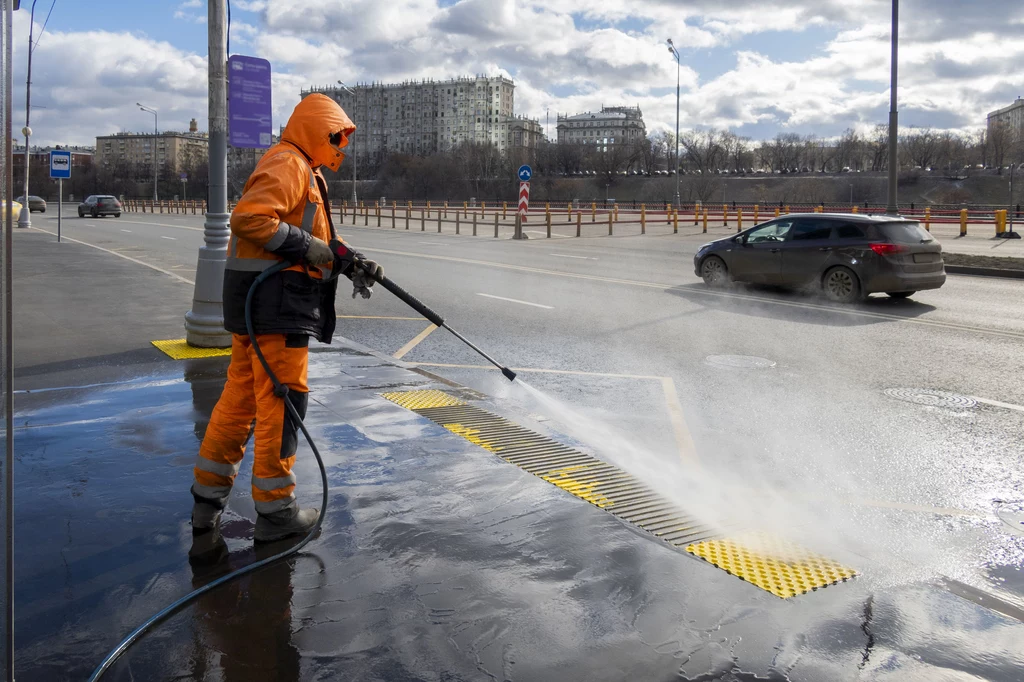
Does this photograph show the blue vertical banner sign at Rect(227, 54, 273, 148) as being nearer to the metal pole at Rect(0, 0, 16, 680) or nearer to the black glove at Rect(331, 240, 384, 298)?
the black glove at Rect(331, 240, 384, 298)

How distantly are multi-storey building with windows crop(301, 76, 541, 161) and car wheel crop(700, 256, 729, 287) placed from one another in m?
180

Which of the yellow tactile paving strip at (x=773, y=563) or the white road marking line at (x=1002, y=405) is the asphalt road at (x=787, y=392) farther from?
the yellow tactile paving strip at (x=773, y=563)

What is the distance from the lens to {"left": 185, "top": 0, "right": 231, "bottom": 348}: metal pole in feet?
27.0

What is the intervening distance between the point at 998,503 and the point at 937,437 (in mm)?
1318

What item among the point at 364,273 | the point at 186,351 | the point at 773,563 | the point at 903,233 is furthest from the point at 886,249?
the point at 364,273

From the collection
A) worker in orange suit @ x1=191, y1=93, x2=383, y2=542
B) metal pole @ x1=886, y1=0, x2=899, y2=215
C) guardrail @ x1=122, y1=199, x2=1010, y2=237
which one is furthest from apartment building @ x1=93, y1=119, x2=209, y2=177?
worker in orange suit @ x1=191, y1=93, x2=383, y2=542

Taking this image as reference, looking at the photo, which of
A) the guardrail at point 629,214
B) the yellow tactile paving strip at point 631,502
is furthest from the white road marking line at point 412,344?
the guardrail at point 629,214

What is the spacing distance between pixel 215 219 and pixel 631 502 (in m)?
5.54

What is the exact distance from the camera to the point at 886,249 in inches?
529

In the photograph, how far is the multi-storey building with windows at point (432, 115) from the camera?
7648 inches

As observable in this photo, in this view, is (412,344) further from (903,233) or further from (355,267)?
(903,233)

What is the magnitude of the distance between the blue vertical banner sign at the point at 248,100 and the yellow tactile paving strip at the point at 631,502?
5800 millimetres

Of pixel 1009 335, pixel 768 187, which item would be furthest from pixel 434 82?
pixel 1009 335

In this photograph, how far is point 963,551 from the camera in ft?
13.1
